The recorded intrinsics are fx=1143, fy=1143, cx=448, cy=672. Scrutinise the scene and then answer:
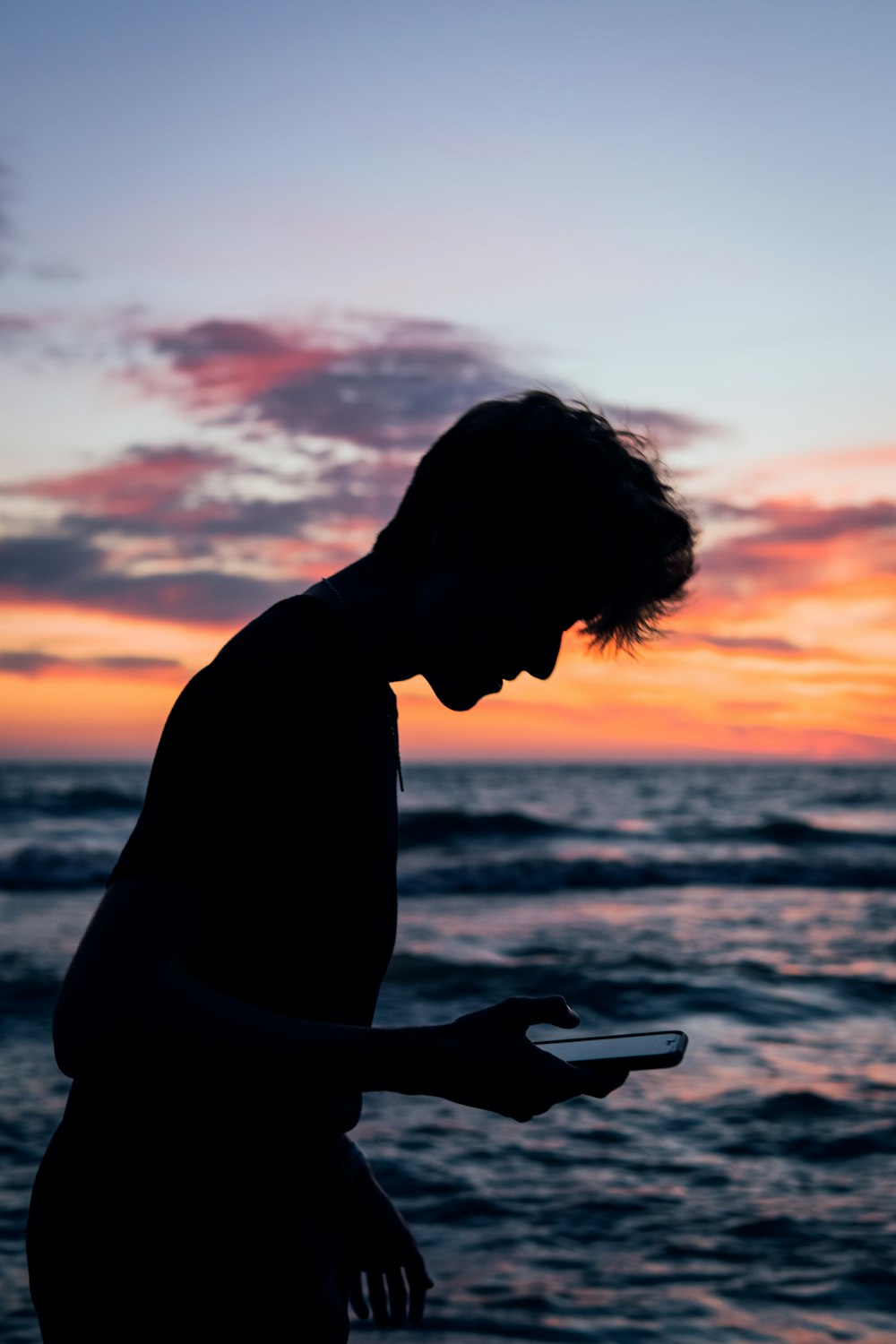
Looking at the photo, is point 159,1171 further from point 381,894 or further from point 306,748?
point 306,748

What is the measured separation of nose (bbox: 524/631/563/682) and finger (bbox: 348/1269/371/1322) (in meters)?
1.08

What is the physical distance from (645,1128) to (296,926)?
523 centimetres

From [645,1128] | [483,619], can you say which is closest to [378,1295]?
[483,619]

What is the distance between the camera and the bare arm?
1144 mm

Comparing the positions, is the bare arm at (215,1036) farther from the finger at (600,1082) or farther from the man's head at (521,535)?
the man's head at (521,535)

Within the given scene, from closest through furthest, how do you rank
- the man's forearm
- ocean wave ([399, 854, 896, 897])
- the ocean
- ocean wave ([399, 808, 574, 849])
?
1. the man's forearm
2. the ocean
3. ocean wave ([399, 854, 896, 897])
4. ocean wave ([399, 808, 574, 849])

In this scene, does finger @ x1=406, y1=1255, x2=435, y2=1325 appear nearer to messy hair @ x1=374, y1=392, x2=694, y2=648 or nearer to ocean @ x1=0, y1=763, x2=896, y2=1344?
messy hair @ x1=374, y1=392, x2=694, y2=648

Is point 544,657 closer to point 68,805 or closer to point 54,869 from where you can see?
point 54,869

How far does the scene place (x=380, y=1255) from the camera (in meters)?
1.93

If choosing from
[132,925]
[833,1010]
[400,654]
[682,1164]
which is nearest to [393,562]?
[400,654]

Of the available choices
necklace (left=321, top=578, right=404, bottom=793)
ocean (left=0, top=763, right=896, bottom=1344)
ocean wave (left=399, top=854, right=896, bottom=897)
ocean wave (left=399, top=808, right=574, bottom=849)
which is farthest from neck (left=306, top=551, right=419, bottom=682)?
ocean wave (left=399, top=808, right=574, bottom=849)

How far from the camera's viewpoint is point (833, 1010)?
849 cm

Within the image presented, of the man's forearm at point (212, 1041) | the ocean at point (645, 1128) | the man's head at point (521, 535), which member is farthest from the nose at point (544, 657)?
the ocean at point (645, 1128)

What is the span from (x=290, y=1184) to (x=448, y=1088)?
0.37 metres
